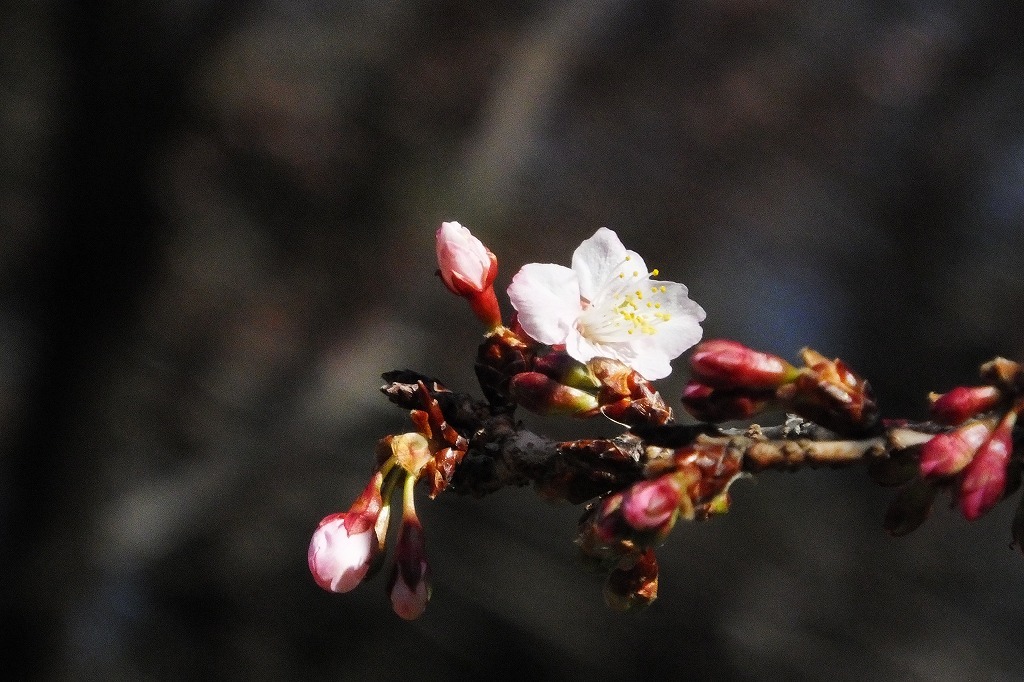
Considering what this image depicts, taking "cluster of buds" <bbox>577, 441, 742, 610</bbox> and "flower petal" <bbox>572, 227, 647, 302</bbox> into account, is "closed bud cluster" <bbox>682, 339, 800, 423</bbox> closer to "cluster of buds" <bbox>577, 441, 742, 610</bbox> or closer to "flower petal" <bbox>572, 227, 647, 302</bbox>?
"cluster of buds" <bbox>577, 441, 742, 610</bbox>

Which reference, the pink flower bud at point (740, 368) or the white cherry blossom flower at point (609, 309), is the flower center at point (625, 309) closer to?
the white cherry blossom flower at point (609, 309)

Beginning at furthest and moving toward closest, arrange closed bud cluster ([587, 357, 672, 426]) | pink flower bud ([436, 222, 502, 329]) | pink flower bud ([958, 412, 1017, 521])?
pink flower bud ([436, 222, 502, 329]), closed bud cluster ([587, 357, 672, 426]), pink flower bud ([958, 412, 1017, 521])

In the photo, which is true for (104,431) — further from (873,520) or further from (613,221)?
(873,520)

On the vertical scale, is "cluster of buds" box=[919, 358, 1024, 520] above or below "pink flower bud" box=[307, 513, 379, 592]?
above

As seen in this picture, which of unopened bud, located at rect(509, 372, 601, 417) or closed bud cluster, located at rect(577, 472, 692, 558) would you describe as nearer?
closed bud cluster, located at rect(577, 472, 692, 558)

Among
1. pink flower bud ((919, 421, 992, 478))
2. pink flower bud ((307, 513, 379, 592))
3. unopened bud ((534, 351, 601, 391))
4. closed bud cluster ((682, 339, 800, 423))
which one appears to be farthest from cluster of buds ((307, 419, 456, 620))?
pink flower bud ((919, 421, 992, 478))
